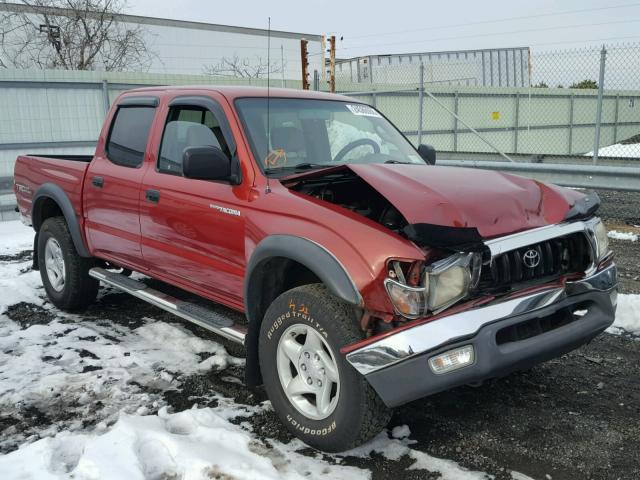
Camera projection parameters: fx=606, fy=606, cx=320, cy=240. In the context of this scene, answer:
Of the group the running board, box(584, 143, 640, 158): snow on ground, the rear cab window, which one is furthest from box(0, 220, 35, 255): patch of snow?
box(584, 143, 640, 158): snow on ground

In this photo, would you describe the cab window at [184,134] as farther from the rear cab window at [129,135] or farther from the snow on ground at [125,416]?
the snow on ground at [125,416]

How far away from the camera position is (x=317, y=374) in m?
3.04

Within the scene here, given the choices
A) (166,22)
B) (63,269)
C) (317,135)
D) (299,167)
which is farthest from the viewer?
(166,22)

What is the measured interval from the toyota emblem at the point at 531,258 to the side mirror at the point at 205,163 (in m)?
1.76

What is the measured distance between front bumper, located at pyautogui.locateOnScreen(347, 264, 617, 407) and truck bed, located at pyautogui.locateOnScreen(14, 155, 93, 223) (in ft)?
11.3

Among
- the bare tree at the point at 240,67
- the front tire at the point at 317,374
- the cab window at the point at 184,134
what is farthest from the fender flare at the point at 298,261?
the bare tree at the point at 240,67

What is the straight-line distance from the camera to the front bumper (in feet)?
8.64

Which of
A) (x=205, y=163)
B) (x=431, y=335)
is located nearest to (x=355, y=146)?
(x=205, y=163)

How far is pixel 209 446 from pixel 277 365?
53 centimetres

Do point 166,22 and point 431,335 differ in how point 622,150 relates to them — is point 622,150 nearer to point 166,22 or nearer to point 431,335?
point 431,335

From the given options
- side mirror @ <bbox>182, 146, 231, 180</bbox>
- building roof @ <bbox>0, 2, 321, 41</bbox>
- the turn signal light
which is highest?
building roof @ <bbox>0, 2, 321, 41</bbox>

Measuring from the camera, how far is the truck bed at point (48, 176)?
17.1ft

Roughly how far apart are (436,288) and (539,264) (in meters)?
0.68

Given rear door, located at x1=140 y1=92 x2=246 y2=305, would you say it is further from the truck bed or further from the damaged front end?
the truck bed
